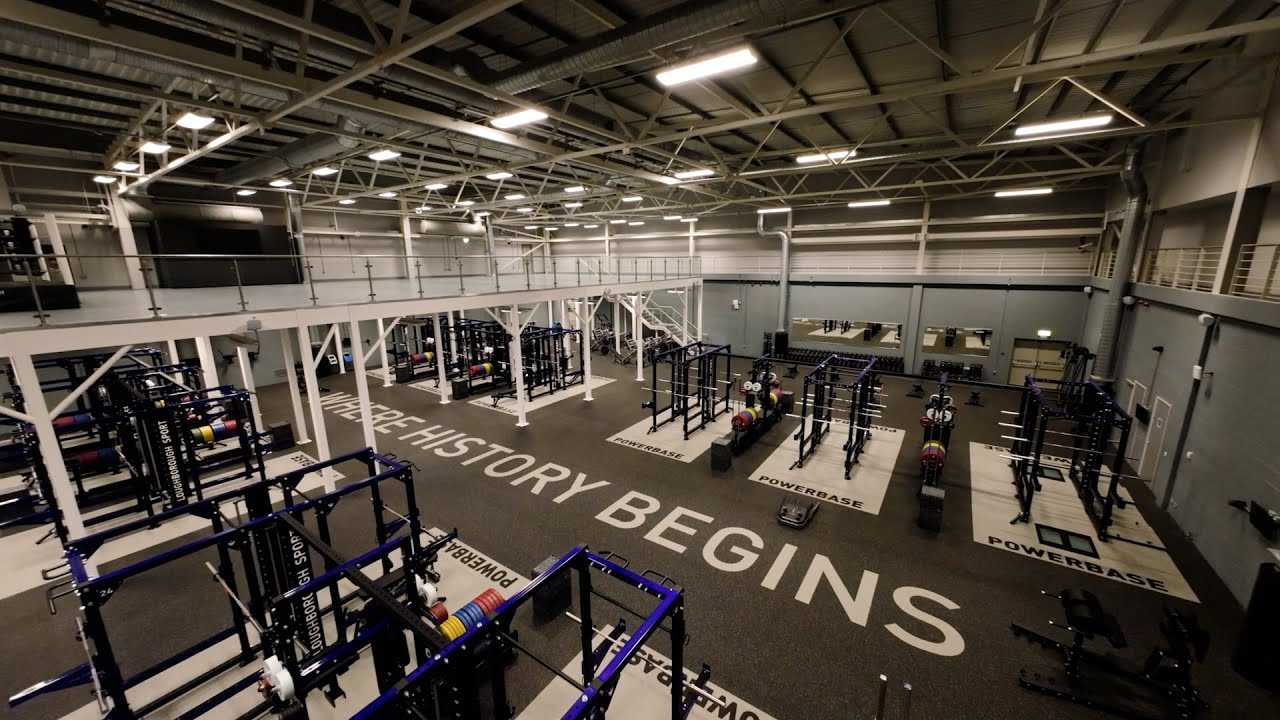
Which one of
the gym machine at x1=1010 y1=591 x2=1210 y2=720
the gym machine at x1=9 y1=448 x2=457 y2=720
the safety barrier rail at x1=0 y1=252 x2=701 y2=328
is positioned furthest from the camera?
the safety barrier rail at x1=0 y1=252 x2=701 y2=328

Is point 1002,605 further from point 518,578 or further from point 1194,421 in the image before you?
point 518,578

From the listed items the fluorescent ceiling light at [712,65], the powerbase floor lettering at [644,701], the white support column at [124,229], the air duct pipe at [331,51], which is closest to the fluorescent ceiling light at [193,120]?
the air duct pipe at [331,51]

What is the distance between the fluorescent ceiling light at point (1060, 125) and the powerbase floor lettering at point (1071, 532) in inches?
236

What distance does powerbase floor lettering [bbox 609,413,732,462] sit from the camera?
10164 mm

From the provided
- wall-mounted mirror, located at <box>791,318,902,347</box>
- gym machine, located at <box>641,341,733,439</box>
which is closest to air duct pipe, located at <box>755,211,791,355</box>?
wall-mounted mirror, located at <box>791,318,902,347</box>

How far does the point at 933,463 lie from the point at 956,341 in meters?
10.8

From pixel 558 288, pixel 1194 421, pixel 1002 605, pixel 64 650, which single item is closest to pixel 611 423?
pixel 558 288

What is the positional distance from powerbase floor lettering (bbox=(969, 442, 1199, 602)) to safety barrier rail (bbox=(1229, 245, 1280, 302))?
3.73m

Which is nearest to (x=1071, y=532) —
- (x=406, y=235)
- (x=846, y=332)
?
(x=846, y=332)

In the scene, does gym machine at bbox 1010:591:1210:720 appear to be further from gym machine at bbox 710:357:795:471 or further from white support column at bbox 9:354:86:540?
white support column at bbox 9:354:86:540

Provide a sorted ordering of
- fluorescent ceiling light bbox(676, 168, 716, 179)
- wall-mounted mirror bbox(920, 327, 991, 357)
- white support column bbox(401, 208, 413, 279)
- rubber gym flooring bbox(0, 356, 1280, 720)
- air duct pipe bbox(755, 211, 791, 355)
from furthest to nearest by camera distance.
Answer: air duct pipe bbox(755, 211, 791, 355) → white support column bbox(401, 208, 413, 279) → wall-mounted mirror bbox(920, 327, 991, 357) → fluorescent ceiling light bbox(676, 168, 716, 179) → rubber gym flooring bbox(0, 356, 1280, 720)

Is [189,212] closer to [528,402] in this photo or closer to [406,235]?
[406,235]

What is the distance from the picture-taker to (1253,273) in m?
7.39

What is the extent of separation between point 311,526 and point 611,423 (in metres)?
6.60
